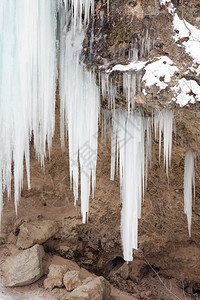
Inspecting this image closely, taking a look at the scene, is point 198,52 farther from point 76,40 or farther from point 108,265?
point 108,265

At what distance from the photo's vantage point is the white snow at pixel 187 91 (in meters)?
3.45

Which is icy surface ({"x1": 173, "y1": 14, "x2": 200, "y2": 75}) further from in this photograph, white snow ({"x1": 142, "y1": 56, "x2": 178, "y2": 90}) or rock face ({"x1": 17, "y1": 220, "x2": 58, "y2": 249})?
rock face ({"x1": 17, "y1": 220, "x2": 58, "y2": 249})

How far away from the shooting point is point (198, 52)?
3457 millimetres

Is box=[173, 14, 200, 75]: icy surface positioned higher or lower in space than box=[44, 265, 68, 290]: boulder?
higher

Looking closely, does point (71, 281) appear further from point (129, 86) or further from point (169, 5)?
point (169, 5)

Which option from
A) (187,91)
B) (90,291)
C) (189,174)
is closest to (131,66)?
(187,91)

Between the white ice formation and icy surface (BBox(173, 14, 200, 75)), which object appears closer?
icy surface (BBox(173, 14, 200, 75))

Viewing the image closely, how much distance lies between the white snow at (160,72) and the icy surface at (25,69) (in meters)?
1.05

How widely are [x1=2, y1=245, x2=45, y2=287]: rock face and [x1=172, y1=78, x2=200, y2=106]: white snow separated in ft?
9.92

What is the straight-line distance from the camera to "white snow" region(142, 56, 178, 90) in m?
3.47

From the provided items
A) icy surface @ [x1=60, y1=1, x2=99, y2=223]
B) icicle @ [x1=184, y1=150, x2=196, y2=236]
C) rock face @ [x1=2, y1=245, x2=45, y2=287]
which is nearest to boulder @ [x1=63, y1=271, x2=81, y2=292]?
rock face @ [x1=2, y1=245, x2=45, y2=287]

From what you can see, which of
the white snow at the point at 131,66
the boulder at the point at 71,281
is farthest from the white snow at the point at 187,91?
the boulder at the point at 71,281

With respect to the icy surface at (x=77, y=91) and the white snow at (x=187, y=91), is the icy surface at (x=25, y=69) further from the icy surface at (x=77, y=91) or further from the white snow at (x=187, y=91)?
the white snow at (x=187, y=91)

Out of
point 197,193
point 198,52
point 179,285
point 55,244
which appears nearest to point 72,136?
point 198,52
